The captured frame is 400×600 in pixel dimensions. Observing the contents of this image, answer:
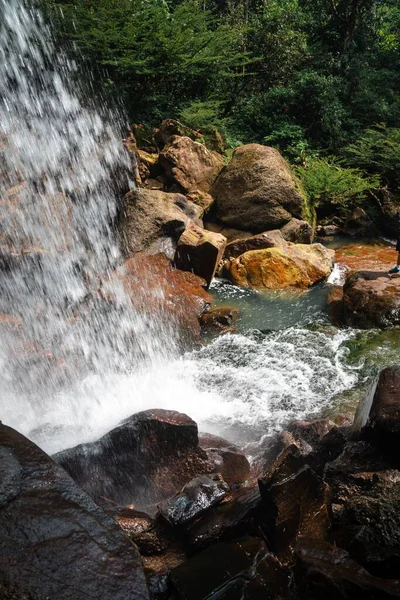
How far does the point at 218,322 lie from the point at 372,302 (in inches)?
112

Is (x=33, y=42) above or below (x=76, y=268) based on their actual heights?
above

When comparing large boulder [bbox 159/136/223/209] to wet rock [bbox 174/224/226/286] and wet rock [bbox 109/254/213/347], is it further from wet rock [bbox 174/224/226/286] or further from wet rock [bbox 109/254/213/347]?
wet rock [bbox 109/254/213/347]

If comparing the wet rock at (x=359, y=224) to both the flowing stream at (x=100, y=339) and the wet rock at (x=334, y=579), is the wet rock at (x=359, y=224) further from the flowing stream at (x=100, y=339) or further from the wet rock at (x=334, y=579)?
the wet rock at (x=334, y=579)

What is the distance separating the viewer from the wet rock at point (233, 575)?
7.04ft

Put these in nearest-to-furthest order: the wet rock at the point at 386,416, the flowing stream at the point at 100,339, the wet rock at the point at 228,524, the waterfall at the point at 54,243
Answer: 1. the wet rock at the point at 228,524
2. the wet rock at the point at 386,416
3. the flowing stream at the point at 100,339
4. the waterfall at the point at 54,243

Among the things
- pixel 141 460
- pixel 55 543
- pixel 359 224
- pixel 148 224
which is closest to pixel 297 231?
pixel 359 224

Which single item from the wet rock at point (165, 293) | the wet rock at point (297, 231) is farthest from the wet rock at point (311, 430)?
the wet rock at point (297, 231)

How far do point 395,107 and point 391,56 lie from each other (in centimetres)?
468

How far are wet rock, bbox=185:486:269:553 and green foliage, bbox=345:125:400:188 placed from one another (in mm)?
15226

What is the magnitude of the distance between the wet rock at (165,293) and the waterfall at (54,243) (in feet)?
0.68

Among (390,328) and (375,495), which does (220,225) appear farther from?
(375,495)

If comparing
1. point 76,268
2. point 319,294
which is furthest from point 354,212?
point 76,268

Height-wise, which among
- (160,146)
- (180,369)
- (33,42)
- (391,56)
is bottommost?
(180,369)

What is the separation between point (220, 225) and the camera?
12234 millimetres
